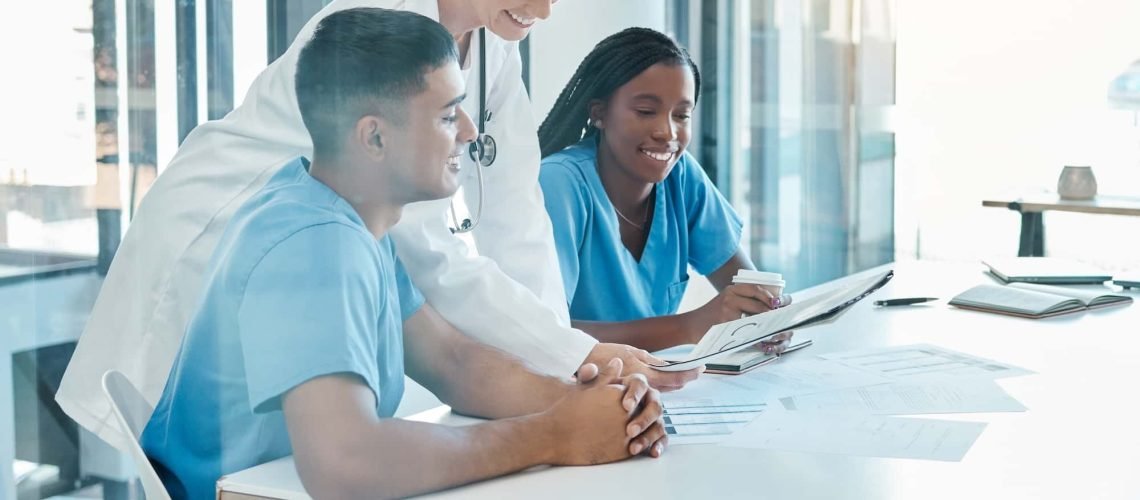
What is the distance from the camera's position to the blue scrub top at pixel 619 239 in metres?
1.71

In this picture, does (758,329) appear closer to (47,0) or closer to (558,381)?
(558,381)

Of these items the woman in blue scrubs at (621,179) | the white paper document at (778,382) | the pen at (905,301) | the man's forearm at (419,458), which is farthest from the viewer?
the pen at (905,301)

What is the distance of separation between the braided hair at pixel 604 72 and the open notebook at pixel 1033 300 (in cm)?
58

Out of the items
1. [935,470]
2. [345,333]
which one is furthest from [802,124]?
[345,333]

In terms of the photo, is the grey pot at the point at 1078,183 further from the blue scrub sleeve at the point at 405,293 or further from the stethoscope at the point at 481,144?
the blue scrub sleeve at the point at 405,293

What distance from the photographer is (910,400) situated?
1161mm

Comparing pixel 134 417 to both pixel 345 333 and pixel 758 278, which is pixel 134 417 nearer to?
pixel 345 333

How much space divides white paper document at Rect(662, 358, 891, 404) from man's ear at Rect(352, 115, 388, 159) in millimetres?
424

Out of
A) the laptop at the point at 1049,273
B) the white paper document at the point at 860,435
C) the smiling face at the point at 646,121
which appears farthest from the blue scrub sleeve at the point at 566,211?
the laptop at the point at 1049,273

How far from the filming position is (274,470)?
93cm

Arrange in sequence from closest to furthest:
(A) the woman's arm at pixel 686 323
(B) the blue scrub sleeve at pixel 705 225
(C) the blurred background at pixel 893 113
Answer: (A) the woman's arm at pixel 686 323 → (B) the blue scrub sleeve at pixel 705 225 → (C) the blurred background at pixel 893 113

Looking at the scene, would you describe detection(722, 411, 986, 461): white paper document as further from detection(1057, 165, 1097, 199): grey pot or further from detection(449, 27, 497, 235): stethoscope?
detection(1057, 165, 1097, 199): grey pot

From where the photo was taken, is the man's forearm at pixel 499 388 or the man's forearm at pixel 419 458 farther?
the man's forearm at pixel 499 388

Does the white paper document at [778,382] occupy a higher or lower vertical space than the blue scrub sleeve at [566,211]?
lower
